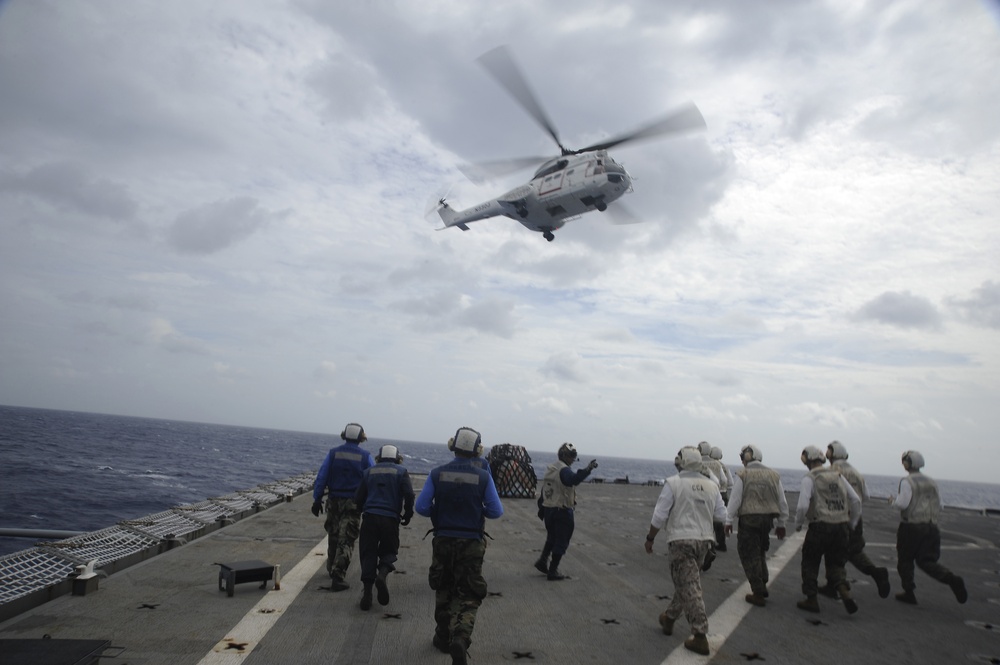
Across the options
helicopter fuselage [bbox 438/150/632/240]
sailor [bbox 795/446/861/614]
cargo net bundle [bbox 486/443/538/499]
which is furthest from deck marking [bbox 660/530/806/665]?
helicopter fuselage [bbox 438/150/632/240]

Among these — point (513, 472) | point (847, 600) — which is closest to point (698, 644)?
point (847, 600)


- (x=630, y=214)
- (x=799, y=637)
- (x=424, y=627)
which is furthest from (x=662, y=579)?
(x=630, y=214)

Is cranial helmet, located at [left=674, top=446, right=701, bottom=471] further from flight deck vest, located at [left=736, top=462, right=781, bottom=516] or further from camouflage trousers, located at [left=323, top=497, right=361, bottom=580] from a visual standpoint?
camouflage trousers, located at [left=323, top=497, right=361, bottom=580]

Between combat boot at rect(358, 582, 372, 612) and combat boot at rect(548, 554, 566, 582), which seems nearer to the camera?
combat boot at rect(358, 582, 372, 612)

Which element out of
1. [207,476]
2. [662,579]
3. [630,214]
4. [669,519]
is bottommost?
[207,476]

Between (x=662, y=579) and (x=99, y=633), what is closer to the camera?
(x=99, y=633)

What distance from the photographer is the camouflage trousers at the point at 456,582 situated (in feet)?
17.8

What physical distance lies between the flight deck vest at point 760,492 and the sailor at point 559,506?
7.41 ft

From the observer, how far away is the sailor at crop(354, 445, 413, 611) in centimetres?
693

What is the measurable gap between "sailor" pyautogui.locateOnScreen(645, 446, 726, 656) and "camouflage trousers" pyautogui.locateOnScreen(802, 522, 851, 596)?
2.03 m

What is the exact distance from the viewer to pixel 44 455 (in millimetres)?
58312

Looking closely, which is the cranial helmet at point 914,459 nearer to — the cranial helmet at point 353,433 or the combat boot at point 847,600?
the combat boot at point 847,600

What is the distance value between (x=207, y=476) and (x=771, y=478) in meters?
55.2

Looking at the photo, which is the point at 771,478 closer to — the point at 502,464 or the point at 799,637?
the point at 799,637
